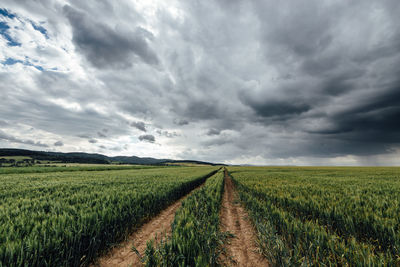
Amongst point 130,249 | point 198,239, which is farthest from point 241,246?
point 130,249

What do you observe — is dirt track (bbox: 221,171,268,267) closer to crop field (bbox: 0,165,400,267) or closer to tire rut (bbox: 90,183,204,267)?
crop field (bbox: 0,165,400,267)

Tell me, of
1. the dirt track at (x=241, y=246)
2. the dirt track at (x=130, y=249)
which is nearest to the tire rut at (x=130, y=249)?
the dirt track at (x=130, y=249)

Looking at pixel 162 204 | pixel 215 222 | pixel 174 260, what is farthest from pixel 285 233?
pixel 162 204

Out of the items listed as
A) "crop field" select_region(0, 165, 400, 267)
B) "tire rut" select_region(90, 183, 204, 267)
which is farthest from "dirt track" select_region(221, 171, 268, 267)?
"tire rut" select_region(90, 183, 204, 267)

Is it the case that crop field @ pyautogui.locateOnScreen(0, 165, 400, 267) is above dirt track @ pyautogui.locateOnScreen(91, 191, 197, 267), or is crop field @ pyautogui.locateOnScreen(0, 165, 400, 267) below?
above

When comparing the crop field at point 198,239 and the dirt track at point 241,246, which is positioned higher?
the crop field at point 198,239

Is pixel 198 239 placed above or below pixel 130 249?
above

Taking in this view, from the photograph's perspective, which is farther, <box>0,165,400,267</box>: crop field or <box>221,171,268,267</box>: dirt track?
<box>221,171,268,267</box>: dirt track

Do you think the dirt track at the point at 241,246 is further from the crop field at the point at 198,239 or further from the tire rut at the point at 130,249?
the tire rut at the point at 130,249

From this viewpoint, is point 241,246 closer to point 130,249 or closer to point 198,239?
point 198,239

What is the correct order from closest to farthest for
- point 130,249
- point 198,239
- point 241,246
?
point 198,239 < point 130,249 < point 241,246

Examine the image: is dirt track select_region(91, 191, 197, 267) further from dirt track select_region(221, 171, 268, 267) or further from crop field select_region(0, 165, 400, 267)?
dirt track select_region(221, 171, 268, 267)

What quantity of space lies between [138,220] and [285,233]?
5528 mm

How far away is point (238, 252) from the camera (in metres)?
4.36
